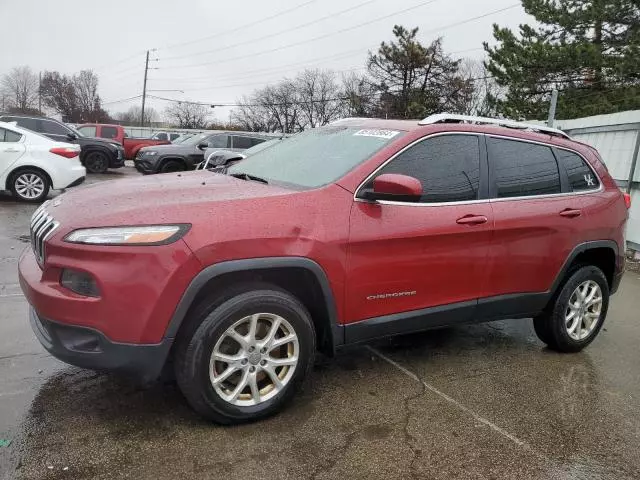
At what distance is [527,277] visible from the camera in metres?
3.91

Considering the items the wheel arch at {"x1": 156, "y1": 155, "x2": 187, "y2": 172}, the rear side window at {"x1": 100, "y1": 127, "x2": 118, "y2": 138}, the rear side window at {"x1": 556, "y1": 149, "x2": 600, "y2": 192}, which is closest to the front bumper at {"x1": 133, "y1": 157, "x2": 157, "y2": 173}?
the wheel arch at {"x1": 156, "y1": 155, "x2": 187, "y2": 172}

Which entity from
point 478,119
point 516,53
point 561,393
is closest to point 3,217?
point 478,119

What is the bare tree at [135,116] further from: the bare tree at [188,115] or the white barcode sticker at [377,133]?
the white barcode sticker at [377,133]

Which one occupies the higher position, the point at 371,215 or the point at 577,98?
the point at 577,98

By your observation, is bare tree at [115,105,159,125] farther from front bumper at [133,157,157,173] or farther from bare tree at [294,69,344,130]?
front bumper at [133,157,157,173]

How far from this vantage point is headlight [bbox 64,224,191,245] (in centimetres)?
254

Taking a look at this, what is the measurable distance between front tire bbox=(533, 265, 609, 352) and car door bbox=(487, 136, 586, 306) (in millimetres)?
287

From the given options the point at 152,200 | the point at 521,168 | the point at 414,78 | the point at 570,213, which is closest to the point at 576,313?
the point at 570,213

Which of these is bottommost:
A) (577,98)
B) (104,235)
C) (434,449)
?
(434,449)

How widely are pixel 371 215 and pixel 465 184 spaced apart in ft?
2.86

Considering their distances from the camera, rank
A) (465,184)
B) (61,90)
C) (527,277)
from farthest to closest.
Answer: (61,90), (527,277), (465,184)

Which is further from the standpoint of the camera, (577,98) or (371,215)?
(577,98)

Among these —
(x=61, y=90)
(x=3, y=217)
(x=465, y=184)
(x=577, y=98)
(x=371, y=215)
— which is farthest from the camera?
(x=61, y=90)

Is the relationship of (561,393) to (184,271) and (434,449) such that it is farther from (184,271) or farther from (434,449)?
(184,271)
